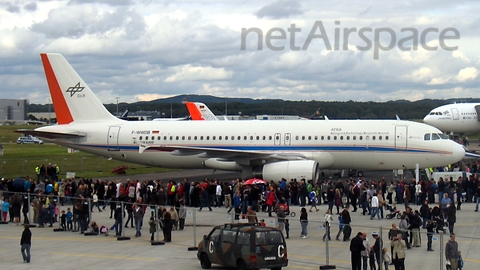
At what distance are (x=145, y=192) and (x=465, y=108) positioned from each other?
159ft

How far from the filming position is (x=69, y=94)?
46.8 meters

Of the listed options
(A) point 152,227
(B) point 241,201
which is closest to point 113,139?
(B) point 241,201

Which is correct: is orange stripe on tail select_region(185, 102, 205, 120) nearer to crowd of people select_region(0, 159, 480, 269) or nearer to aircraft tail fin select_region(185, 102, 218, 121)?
aircraft tail fin select_region(185, 102, 218, 121)

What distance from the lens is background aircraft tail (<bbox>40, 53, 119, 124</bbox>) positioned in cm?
4666

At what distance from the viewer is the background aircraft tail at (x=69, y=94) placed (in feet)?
153

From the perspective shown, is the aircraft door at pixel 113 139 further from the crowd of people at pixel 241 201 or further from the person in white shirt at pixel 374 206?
the person in white shirt at pixel 374 206

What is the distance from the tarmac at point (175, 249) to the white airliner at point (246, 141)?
34.3ft

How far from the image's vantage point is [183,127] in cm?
4525

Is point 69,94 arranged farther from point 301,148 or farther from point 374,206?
point 374,206

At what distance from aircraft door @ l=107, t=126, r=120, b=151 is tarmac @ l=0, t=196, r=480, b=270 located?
53.2 feet

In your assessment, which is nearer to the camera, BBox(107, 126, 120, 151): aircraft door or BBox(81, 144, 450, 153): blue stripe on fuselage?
BBox(81, 144, 450, 153): blue stripe on fuselage

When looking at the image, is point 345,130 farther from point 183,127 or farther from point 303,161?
point 183,127

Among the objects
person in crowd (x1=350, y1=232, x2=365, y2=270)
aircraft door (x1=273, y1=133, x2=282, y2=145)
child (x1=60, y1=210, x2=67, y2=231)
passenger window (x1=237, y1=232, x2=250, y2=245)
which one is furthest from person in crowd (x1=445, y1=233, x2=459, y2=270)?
aircraft door (x1=273, y1=133, x2=282, y2=145)

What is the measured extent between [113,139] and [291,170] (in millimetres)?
13386
